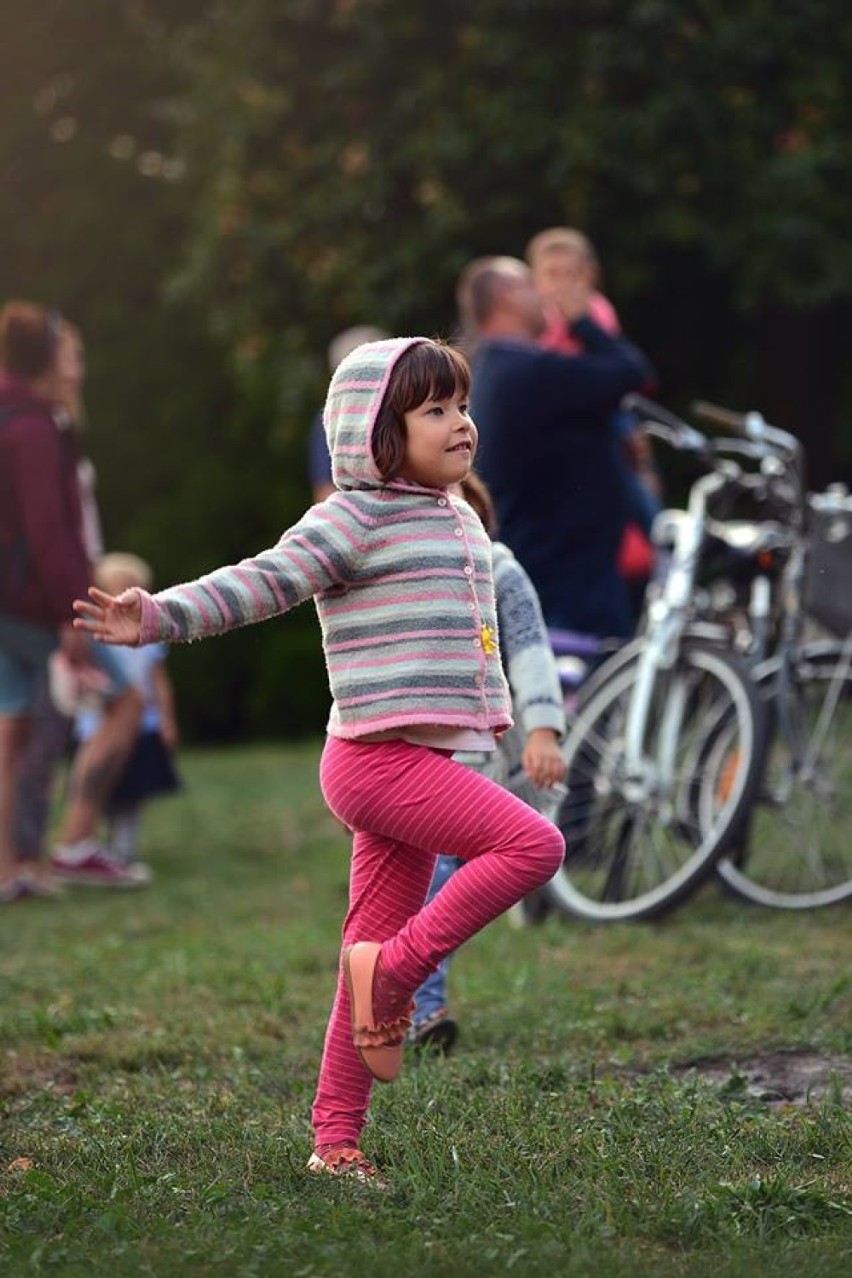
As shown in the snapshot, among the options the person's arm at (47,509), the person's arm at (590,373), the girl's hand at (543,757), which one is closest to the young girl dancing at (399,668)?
the girl's hand at (543,757)

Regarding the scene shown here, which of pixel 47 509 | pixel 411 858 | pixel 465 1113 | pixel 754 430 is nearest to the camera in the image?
pixel 411 858

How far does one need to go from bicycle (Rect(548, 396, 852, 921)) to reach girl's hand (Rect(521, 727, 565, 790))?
2447mm

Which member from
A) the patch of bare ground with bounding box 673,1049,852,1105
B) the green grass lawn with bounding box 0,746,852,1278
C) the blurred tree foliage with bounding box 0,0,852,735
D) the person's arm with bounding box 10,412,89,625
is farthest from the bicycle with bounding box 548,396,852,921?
the blurred tree foliage with bounding box 0,0,852,735

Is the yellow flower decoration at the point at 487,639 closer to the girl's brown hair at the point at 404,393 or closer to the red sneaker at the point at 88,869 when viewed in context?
the girl's brown hair at the point at 404,393

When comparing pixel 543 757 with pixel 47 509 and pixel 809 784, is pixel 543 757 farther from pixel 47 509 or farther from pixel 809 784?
pixel 47 509

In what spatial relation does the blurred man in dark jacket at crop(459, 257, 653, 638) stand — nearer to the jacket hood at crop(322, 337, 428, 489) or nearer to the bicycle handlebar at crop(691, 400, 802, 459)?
the bicycle handlebar at crop(691, 400, 802, 459)

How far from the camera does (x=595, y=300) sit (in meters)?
8.51

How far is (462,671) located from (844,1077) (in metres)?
1.26

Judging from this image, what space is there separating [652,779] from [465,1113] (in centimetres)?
288

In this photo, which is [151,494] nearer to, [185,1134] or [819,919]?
[819,919]

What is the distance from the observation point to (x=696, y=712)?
22.9ft

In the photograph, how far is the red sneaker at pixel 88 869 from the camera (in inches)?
375

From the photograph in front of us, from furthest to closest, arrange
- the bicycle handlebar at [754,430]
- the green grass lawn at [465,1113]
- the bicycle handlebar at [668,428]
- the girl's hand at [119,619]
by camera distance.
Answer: the bicycle handlebar at [668,428]
the bicycle handlebar at [754,430]
the girl's hand at [119,619]
the green grass lawn at [465,1113]

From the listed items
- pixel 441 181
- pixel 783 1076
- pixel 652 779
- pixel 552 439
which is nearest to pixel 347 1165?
pixel 783 1076
